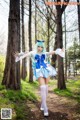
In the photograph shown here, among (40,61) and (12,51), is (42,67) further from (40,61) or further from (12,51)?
(12,51)

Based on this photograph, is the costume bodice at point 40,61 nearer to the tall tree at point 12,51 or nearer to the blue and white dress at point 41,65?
the blue and white dress at point 41,65

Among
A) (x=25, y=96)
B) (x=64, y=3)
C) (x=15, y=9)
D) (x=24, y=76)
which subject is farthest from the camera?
(x=24, y=76)

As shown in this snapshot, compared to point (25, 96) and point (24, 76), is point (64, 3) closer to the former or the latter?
point (25, 96)

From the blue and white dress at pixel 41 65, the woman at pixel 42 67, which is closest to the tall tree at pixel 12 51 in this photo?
the woman at pixel 42 67

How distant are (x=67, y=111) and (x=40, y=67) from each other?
83.2 inches

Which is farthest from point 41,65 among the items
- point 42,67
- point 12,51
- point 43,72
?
point 12,51

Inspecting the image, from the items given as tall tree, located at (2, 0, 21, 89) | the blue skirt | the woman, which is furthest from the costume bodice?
tall tree, located at (2, 0, 21, 89)

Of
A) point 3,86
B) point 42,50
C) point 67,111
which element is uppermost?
point 42,50

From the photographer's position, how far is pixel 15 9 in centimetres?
1170

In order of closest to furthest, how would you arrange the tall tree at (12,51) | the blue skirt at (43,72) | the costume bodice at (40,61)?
the blue skirt at (43,72) < the costume bodice at (40,61) < the tall tree at (12,51)

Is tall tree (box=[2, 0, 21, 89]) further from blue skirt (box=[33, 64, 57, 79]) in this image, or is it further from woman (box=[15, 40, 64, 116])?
blue skirt (box=[33, 64, 57, 79])

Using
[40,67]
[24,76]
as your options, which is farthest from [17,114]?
[24,76]

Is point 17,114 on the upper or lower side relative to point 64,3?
lower

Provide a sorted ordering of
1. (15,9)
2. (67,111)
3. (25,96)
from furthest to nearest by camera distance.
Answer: (15,9), (25,96), (67,111)
